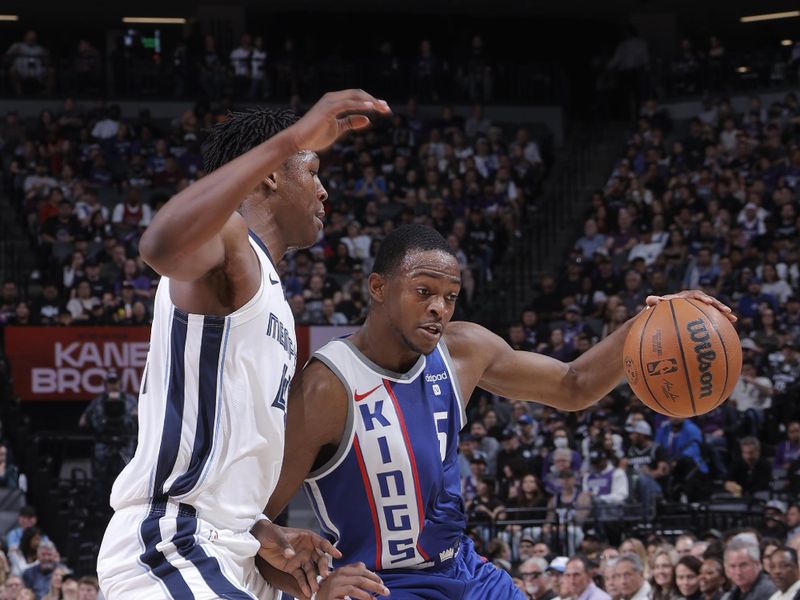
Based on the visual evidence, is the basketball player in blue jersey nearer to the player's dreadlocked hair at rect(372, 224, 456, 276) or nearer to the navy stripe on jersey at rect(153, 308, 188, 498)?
the player's dreadlocked hair at rect(372, 224, 456, 276)

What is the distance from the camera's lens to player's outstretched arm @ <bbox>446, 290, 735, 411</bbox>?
15.2 ft

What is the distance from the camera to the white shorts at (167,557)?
3400mm

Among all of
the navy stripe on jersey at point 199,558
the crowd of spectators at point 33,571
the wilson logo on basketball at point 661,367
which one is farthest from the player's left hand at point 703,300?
the crowd of spectators at point 33,571

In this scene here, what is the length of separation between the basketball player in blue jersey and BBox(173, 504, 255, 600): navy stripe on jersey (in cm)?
60

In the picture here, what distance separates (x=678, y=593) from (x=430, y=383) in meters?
4.88

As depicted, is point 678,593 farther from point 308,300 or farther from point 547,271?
point 547,271

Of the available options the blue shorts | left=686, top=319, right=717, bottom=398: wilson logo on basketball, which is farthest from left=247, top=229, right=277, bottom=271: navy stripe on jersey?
left=686, top=319, right=717, bottom=398: wilson logo on basketball

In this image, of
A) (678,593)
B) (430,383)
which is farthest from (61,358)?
(430,383)

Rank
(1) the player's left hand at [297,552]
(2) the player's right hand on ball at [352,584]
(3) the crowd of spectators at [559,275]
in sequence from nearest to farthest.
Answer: (1) the player's left hand at [297,552] → (2) the player's right hand on ball at [352,584] → (3) the crowd of spectators at [559,275]

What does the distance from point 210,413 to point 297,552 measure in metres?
0.61

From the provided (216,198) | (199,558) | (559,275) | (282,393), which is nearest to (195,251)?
(216,198)

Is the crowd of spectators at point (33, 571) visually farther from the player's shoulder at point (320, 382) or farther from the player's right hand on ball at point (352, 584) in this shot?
the player's right hand on ball at point (352, 584)

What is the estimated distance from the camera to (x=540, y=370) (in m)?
4.70

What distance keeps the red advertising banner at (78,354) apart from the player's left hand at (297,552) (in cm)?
1070
